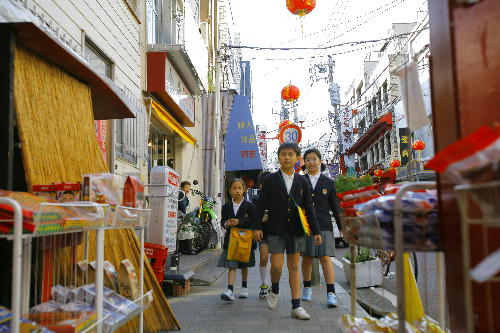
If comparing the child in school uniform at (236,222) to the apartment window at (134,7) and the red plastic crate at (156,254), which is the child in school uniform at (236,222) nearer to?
the red plastic crate at (156,254)

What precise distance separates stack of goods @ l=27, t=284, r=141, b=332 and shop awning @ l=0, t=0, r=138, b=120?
64.1 inches

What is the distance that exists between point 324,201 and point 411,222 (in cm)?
431

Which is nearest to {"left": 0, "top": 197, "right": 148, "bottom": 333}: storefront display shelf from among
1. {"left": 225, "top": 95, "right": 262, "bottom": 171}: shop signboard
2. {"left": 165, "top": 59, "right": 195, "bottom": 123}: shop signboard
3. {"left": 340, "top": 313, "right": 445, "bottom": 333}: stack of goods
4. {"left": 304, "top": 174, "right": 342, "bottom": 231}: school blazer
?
{"left": 340, "top": 313, "right": 445, "bottom": 333}: stack of goods

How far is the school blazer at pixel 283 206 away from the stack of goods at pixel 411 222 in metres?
3.26

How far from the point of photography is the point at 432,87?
219cm

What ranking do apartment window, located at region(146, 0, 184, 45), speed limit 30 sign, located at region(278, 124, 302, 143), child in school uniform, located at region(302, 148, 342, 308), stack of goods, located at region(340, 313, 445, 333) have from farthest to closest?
speed limit 30 sign, located at region(278, 124, 302, 143), apartment window, located at region(146, 0, 184, 45), child in school uniform, located at region(302, 148, 342, 308), stack of goods, located at region(340, 313, 445, 333)

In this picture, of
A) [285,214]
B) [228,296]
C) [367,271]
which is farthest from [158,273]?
[367,271]

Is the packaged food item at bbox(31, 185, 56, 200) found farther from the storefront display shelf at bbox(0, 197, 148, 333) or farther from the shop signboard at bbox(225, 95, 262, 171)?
the shop signboard at bbox(225, 95, 262, 171)

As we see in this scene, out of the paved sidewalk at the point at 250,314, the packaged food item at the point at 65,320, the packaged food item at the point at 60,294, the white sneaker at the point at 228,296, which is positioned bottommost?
the paved sidewalk at the point at 250,314

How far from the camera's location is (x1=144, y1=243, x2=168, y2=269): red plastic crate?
6.38 meters

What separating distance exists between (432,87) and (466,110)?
384mm

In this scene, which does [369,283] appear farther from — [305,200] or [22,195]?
[22,195]

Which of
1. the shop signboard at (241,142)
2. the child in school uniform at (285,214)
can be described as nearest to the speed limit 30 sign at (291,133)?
the shop signboard at (241,142)

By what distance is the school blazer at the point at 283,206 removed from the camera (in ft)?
18.2
